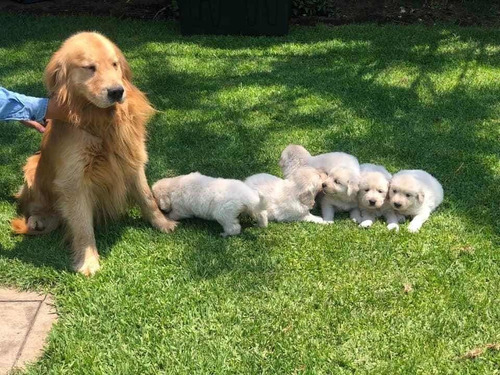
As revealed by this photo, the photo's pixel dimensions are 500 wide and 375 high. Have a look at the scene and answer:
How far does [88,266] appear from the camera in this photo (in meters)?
3.68

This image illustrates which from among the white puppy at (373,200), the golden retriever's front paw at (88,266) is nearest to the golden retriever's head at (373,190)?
the white puppy at (373,200)

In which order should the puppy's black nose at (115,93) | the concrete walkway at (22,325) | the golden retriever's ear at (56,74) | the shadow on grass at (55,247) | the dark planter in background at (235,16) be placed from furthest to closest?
the dark planter in background at (235,16)
the shadow on grass at (55,247)
the golden retriever's ear at (56,74)
the puppy's black nose at (115,93)
the concrete walkway at (22,325)

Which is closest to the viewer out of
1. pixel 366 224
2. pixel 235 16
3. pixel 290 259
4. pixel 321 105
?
pixel 290 259

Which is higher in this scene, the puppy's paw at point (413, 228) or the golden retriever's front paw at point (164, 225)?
the puppy's paw at point (413, 228)

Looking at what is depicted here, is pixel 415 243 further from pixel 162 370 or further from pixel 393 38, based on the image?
pixel 393 38

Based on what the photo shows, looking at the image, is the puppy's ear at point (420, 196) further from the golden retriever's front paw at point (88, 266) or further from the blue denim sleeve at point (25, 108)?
the blue denim sleeve at point (25, 108)

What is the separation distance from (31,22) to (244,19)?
3849mm

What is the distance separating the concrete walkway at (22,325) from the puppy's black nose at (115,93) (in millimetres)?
1367

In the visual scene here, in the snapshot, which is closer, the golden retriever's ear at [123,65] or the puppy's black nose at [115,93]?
the puppy's black nose at [115,93]

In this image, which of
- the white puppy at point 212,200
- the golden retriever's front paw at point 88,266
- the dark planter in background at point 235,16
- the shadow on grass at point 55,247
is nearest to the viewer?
the golden retriever's front paw at point 88,266

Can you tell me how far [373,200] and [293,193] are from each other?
612mm

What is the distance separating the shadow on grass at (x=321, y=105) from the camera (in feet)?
→ 16.1

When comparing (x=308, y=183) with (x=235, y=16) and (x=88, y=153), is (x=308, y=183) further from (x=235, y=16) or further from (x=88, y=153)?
(x=235, y=16)

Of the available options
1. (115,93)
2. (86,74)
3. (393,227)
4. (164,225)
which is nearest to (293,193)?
(393,227)
